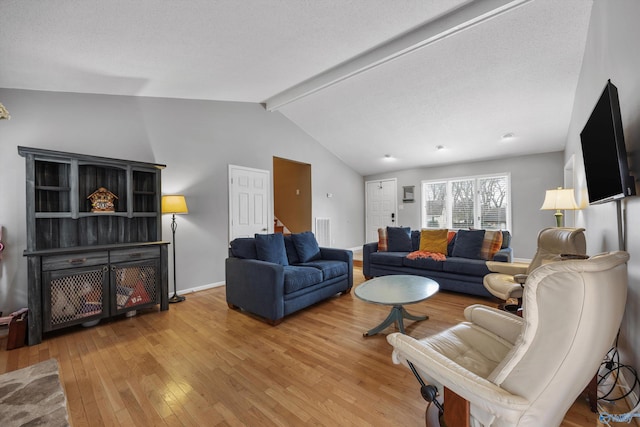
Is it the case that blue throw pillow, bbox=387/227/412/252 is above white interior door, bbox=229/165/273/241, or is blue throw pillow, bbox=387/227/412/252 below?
below

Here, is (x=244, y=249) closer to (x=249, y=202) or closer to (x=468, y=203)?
(x=249, y=202)

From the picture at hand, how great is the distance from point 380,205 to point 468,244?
392 cm

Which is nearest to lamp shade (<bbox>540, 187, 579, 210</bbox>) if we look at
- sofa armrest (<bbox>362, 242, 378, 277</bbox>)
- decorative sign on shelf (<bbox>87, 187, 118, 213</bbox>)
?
sofa armrest (<bbox>362, 242, 378, 277</bbox>)

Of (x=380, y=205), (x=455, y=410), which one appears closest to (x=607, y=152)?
(x=455, y=410)

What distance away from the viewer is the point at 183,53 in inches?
106

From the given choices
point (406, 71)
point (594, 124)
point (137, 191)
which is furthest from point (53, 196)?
point (594, 124)

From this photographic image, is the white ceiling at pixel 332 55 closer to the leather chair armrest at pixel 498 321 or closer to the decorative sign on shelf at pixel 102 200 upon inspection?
the decorative sign on shelf at pixel 102 200

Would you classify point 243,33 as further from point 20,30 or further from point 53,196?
point 53,196

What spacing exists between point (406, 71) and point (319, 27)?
160 cm

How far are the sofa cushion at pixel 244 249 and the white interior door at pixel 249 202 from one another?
1.35 metres

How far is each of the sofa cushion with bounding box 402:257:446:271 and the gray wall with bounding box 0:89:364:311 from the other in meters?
2.75

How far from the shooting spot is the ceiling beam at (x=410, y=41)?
2592 millimetres

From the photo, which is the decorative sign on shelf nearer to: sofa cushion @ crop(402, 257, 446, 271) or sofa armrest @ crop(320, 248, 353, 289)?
sofa armrest @ crop(320, 248, 353, 289)

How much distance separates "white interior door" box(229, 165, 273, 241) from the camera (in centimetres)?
464
